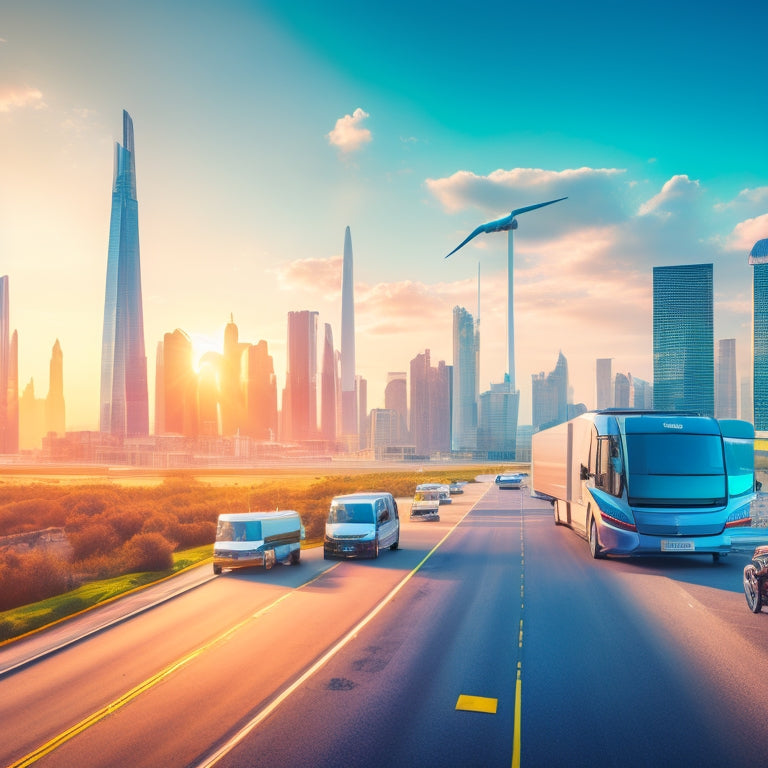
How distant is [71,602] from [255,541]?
5815 mm

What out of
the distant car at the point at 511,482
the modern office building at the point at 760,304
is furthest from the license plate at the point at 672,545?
the modern office building at the point at 760,304

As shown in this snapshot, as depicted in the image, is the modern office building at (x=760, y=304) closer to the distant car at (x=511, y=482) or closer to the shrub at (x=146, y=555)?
the distant car at (x=511, y=482)

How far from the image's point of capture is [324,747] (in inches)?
315

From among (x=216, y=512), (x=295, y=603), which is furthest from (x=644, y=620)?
(x=216, y=512)

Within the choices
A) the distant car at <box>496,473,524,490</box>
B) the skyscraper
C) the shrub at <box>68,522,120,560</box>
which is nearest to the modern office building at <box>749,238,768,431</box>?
the distant car at <box>496,473,524,490</box>

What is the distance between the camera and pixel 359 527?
23.8m

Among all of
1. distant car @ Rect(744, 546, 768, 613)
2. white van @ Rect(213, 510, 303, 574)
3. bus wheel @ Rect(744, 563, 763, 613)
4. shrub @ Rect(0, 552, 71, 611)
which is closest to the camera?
distant car @ Rect(744, 546, 768, 613)

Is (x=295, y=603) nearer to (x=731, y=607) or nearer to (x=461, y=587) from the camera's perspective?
(x=461, y=587)

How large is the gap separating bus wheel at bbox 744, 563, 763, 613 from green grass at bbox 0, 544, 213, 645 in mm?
16848

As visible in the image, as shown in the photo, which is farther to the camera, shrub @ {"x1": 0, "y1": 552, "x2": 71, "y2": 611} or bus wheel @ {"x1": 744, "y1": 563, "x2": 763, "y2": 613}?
shrub @ {"x1": 0, "y1": 552, "x2": 71, "y2": 611}

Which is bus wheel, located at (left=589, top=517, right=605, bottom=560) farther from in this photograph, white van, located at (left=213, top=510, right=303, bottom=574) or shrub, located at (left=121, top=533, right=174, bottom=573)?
shrub, located at (left=121, top=533, right=174, bottom=573)

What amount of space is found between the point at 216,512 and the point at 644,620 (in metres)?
30.8

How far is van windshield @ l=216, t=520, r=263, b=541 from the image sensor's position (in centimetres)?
2167

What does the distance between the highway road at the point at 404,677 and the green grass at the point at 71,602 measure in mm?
905
